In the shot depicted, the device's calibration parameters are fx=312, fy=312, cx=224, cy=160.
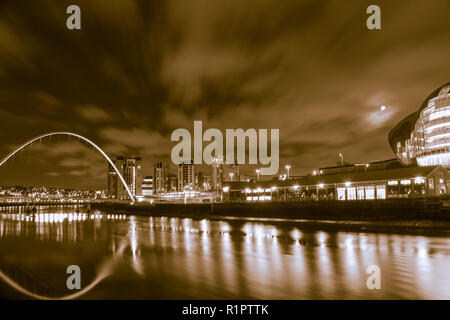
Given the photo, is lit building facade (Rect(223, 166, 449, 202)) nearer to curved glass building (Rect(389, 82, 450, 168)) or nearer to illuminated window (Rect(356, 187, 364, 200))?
illuminated window (Rect(356, 187, 364, 200))

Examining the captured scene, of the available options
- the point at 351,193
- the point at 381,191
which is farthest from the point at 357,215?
the point at 351,193

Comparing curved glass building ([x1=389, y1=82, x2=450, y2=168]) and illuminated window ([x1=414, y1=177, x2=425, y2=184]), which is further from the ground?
curved glass building ([x1=389, y1=82, x2=450, y2=168])

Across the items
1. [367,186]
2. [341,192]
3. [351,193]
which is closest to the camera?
[367,186]

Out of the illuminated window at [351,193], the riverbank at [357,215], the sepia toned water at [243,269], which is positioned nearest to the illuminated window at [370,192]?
the illuminated window at [351,193]

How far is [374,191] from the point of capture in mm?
56188

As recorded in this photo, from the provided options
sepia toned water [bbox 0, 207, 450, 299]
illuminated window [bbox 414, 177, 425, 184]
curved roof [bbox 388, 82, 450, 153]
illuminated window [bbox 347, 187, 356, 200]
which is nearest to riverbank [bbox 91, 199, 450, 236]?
sepia toned water [bbox 0, 207, 450, 299]

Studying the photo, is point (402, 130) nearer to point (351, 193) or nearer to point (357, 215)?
point (351, 193)

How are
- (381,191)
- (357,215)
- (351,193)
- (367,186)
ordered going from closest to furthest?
(357,215)
(381,191)
(367,186)
(351,193)
